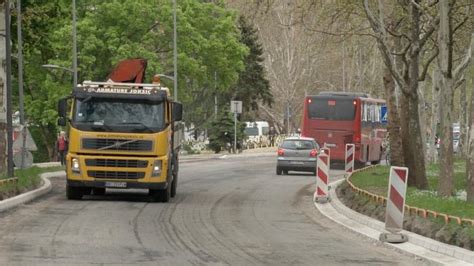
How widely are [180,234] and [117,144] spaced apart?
251 inches

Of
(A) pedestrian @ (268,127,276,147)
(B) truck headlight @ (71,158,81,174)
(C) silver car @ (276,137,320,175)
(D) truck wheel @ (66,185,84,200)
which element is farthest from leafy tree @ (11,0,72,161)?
(A) pedestrian @ (268,127,276,147)

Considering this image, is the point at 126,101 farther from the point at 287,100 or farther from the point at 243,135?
the point at 287,100

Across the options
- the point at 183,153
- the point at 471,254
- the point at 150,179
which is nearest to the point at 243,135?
the point at 183,153

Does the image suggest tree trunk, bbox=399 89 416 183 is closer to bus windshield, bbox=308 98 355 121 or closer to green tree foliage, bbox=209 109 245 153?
bus windshield, bbox=308 98 355 121

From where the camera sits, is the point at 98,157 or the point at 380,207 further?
the point at 98,157

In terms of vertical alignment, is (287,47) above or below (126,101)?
above

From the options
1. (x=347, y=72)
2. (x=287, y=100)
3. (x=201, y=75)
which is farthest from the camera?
(x=347, y=72)

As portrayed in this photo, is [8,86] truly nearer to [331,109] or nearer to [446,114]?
[446,114]

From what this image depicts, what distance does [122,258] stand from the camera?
40.4 ft

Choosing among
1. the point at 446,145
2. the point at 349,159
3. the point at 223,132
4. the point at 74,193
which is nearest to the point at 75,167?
the point at 74,193

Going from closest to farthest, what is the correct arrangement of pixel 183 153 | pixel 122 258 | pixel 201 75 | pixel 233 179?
pixel 122 258
pixel 233 179
pixel 201 75
pixel 183 153

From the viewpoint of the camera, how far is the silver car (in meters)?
39.0

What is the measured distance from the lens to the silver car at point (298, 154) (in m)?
39.0

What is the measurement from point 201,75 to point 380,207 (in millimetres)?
41149
